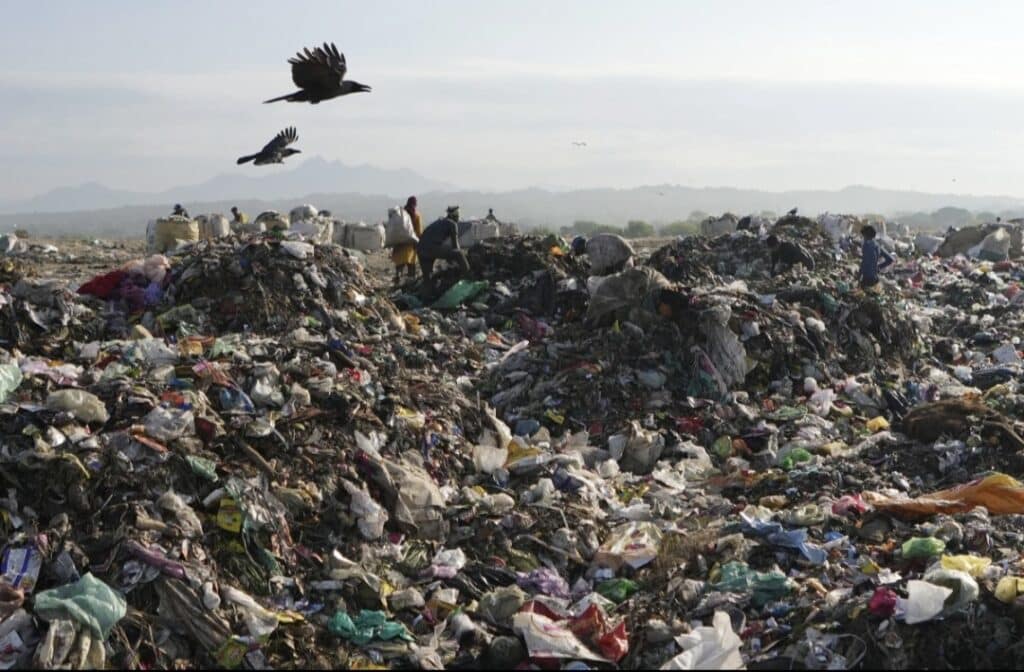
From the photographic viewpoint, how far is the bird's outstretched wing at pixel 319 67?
19.3 feet

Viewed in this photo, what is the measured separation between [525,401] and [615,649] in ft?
14.0

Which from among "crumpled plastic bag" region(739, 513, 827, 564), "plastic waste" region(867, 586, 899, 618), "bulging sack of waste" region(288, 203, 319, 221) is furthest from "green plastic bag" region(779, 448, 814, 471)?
"bulging sack of waste" region(288, 203, 319, 221)

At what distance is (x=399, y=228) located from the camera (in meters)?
12.8

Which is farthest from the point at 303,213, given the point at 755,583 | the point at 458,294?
the point at 755,583

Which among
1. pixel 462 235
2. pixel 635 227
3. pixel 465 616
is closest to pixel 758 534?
pixel 465 616

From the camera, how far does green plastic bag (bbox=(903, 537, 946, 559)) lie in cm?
476

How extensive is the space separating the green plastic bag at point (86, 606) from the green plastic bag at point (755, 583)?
2.76m

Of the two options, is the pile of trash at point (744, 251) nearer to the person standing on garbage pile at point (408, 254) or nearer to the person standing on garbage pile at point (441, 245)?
the person standing on garbage pile at point (441, 245)

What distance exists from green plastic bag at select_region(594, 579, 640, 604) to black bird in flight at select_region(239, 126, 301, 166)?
366 centimetres

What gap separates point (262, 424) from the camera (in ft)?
18.7

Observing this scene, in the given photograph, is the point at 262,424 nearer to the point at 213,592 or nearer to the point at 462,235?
the point at 213,592

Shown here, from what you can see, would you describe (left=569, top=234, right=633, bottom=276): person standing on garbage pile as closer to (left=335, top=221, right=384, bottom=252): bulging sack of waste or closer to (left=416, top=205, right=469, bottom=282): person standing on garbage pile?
(left=416, top=205, right=469, bottom=282): person standing on garbage pile

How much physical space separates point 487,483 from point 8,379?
9.64 feet

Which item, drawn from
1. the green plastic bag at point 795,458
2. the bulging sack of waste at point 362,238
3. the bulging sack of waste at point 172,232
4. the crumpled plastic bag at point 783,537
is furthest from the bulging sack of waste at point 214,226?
the crumpled plastic bag at point 783,537
